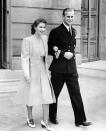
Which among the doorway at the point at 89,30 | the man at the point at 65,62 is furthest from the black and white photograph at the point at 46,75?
the doorway at the point at 89,30

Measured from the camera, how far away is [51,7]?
13.0m

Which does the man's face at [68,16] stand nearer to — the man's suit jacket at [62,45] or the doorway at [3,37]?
the man's suit jacket at [62,45]

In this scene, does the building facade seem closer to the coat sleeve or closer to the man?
the man

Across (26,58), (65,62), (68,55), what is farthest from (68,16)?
(26,58)

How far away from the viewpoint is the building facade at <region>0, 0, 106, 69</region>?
1243 cm

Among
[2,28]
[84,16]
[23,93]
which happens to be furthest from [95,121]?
[84,16]

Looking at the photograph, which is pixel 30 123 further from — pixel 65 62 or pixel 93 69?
pixel 93 69

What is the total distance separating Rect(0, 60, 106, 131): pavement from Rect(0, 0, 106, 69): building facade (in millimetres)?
3136

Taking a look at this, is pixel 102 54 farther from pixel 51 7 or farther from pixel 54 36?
pixel 54 36

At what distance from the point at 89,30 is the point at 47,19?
2290mm

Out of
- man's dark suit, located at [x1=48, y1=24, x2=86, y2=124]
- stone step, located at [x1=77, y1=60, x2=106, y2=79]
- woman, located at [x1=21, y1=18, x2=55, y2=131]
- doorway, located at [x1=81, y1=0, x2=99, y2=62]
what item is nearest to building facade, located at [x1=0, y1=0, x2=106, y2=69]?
doorway, located at [x1=81, y1=0, x2=99, y2=62]

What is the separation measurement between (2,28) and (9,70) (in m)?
1.41

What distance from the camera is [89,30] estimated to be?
14.7 m

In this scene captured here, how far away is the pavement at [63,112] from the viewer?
664 centimetres
